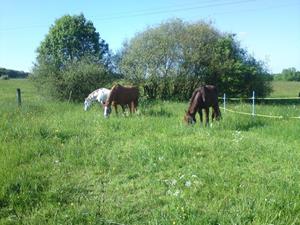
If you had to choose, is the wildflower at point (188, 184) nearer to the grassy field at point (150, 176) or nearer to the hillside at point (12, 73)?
the grassy field at point (150, 176)

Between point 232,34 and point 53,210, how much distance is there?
26161 millimetres

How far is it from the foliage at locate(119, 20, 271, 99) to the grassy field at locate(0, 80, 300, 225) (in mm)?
16364

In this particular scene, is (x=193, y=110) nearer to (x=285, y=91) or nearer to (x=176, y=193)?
(x=176, y=193)

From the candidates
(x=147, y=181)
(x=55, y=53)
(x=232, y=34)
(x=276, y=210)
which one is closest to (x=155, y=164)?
(x=147, y=181)

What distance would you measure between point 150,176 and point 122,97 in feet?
32.4

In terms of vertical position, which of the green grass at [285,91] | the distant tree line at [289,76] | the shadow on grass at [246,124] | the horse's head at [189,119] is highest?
the distant tree line at [289,76]

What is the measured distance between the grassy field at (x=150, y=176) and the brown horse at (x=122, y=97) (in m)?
4.93

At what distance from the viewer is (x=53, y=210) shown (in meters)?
5.89

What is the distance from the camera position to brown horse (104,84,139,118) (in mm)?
16516

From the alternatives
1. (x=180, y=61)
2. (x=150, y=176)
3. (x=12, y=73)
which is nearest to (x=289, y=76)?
(x=12, y=73)

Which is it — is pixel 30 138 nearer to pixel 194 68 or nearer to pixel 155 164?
pixel 155 164

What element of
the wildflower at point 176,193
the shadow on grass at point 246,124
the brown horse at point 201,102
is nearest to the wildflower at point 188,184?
the wildflower at point 176,193

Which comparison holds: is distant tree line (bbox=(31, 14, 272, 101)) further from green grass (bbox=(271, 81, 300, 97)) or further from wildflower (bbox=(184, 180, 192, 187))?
wildflower (bbox=(184, 180, 192, 187))

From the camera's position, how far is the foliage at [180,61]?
27.8 meters
